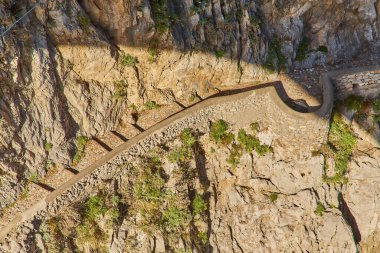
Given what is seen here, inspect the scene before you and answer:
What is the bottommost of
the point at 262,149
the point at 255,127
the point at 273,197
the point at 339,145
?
the point at 273,197

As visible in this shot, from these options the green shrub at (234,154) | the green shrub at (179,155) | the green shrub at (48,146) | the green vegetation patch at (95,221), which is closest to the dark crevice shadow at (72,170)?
the green shrub at (48,146)

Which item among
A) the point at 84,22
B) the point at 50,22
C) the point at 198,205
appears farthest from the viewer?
the point at 198,205

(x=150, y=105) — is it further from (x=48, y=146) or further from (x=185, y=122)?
(x=48, y=146)

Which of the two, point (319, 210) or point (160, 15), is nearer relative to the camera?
point (160, 15)

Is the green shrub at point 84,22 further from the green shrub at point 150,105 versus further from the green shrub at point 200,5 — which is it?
the green shrub at point 200,5

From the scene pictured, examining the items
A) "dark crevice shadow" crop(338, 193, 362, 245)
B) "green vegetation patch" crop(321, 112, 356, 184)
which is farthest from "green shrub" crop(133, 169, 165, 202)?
"dark crevice shadow" crop(338, 193, 362, 245)

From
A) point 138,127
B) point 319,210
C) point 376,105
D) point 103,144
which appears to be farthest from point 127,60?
point 376,105
